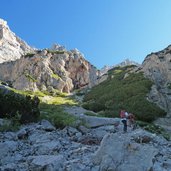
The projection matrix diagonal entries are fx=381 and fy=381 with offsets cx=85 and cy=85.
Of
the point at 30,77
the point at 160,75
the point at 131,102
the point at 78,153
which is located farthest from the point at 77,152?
the point at 30,77

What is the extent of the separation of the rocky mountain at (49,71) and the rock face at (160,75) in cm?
2717

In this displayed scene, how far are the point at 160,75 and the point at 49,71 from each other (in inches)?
1428

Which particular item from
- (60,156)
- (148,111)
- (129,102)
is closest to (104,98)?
(129,102)

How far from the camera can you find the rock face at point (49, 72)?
282 feet

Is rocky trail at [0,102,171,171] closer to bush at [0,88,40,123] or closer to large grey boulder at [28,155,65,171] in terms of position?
large grey boulder at [28,155,65,171]

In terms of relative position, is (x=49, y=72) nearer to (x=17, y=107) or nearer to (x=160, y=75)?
(x=160, y=75)

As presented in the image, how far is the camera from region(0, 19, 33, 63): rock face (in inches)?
5364

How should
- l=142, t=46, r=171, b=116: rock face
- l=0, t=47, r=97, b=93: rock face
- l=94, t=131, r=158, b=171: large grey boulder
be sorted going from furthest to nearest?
l=0, t=47, r=97, b=93: rock face, l=142, t=46, r=171, b=116: rock face, l=94, t=131, r=158, b=171: large grey boulder

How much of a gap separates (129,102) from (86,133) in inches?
860

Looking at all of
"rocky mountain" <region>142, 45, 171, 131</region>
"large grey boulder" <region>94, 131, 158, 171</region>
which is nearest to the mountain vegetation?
"rocky mountain" <region>142, 45, 171, 131</region>

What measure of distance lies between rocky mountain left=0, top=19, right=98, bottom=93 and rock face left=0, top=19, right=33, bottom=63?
32.4 metres

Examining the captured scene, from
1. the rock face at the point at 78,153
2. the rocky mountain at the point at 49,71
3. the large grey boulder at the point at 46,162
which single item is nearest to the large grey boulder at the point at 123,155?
the rock face at the point at 78,153

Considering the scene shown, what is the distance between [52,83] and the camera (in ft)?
289

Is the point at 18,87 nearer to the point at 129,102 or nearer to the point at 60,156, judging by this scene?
the point at 129,102
